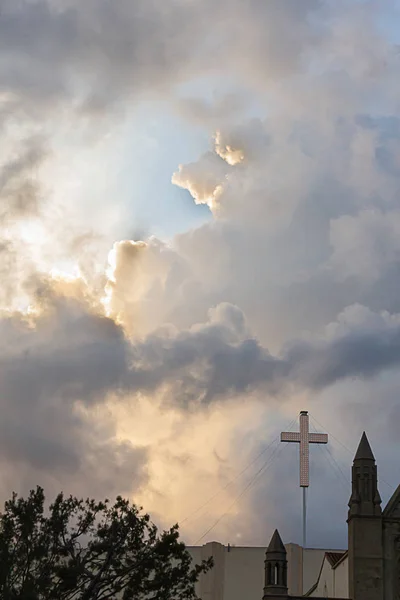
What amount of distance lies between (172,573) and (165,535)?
83.7 inches

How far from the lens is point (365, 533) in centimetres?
5709

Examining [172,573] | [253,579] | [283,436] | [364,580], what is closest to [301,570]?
[253,579]

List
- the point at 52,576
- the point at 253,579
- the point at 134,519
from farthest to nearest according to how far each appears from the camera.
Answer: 1. the point at 253,579
2. the point at 134,519
3. the point at 52,576

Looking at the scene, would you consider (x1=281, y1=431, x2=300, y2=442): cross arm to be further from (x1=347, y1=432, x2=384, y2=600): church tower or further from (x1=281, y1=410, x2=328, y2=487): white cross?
(x1=347, y1=432, x2=384, y2=600): church tower

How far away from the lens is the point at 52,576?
4700 cm

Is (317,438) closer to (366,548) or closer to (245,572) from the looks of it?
(245,572)

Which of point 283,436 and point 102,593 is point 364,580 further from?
point 283,436

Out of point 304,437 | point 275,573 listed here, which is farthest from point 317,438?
point 275,573

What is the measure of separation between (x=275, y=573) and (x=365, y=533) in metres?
6.12

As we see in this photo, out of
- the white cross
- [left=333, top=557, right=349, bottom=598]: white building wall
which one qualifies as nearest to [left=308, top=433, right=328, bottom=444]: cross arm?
the white cross

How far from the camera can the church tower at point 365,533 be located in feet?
185

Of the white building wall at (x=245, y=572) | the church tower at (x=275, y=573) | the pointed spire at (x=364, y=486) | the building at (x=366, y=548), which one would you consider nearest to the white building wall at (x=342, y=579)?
the building at (x=366, y=548)

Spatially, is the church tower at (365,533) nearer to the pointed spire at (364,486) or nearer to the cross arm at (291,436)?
the pointed spire at (364,486)

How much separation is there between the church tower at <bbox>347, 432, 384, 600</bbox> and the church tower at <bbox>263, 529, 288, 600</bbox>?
4.13m
